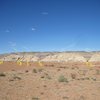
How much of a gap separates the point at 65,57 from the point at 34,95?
12008cm

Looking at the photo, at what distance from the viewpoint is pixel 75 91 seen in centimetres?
1608

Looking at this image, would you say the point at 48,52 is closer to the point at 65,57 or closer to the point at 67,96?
the point at 65,57

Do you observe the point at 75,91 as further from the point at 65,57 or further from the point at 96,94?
the point at 65,57

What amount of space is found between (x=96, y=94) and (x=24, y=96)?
435 cm

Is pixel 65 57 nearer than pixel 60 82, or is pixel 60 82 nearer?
pixel 60 82

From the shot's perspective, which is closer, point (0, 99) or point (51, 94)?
point (0, 99)

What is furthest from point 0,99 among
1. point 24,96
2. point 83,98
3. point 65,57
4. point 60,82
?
point 65,57

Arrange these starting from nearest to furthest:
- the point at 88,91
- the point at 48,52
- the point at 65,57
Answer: the point at 88,91 → the point at 65,57 → the point at 48,52

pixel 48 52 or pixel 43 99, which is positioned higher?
pixel 48 52

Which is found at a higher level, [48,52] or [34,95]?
[48,52]

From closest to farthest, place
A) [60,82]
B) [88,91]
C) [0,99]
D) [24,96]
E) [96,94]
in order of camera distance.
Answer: [0,99]
[24,96]
[96,94]
[88,91]
[60,82]

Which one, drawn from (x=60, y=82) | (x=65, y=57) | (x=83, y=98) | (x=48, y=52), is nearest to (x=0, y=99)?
(x=83, y=98)

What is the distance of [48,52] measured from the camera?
18125cm

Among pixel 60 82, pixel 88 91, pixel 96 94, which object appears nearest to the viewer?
pixel 96 94
